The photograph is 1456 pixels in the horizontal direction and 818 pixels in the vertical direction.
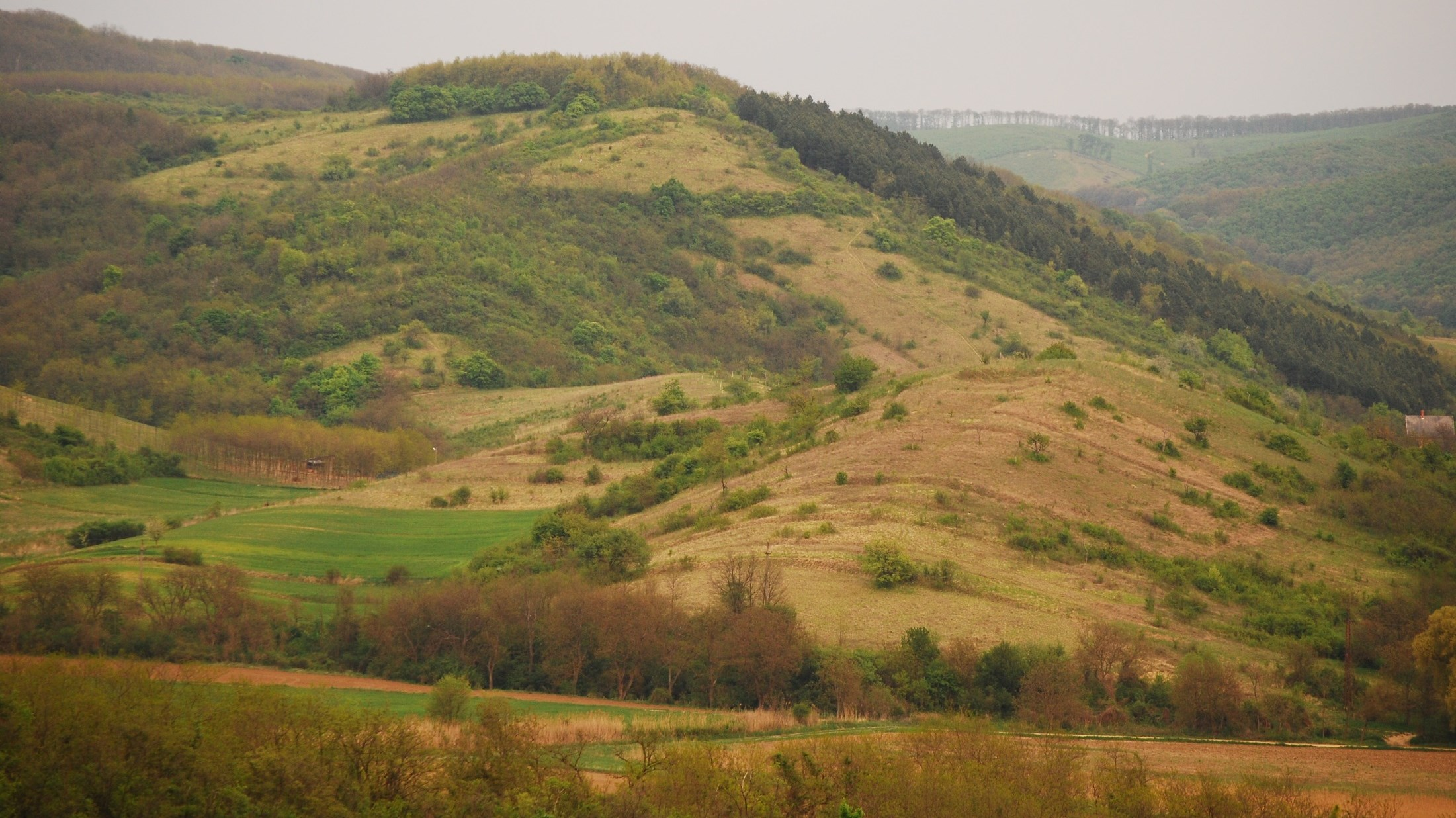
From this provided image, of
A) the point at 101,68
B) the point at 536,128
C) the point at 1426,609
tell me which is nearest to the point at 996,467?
the point at 1426,609

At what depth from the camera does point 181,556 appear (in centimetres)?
4344

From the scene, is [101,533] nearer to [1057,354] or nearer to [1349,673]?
[1057,354]

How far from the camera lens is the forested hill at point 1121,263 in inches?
3359

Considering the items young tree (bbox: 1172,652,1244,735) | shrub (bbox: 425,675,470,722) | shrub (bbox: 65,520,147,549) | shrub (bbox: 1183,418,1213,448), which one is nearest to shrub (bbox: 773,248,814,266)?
shrub (bbox: 1183,418,1213,448)

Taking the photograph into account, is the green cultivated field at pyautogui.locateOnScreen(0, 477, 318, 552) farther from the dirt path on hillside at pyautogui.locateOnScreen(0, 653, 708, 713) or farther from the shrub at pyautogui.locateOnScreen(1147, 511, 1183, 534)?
the shrub at pyautogui.locateOnScreen(1147, 511, 1183, 534)

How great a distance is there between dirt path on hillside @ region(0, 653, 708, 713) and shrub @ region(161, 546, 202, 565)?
9148mm

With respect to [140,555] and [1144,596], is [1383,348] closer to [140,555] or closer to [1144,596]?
[1144,596]

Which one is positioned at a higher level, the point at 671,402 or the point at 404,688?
the point at 671,402

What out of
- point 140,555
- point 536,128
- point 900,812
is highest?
point 536,128

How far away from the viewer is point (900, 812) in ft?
68.1

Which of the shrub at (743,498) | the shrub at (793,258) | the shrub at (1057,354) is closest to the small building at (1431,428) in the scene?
the shrub at (1057,354)

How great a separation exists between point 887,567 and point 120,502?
3686 centimetres

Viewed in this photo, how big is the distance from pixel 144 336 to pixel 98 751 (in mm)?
80561

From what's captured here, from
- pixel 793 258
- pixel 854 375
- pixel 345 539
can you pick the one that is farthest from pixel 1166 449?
pixel 793 258
